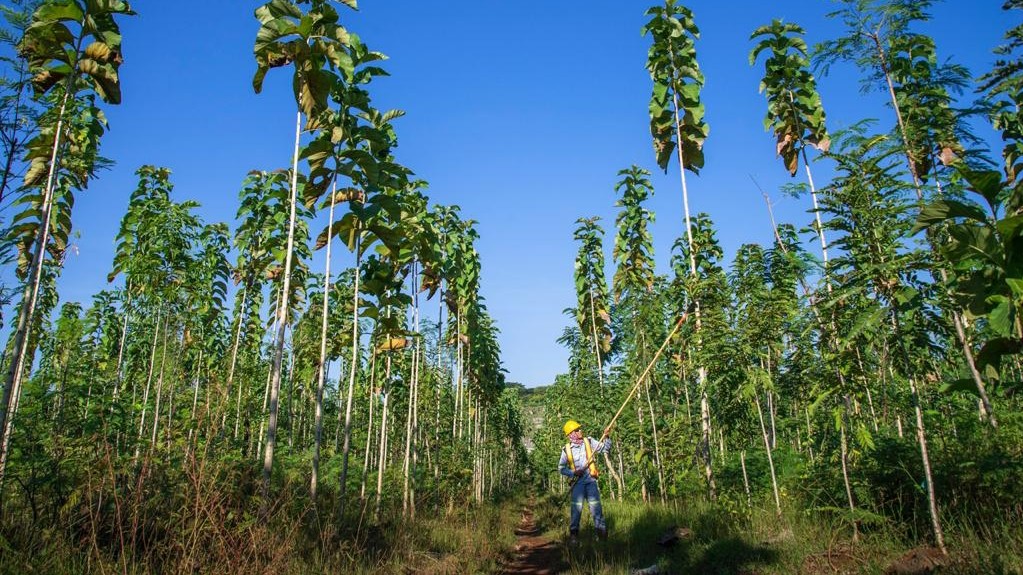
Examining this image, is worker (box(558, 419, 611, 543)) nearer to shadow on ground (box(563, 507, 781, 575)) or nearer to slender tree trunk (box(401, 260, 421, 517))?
shadow on ground (box(563, 507, 781, 575))

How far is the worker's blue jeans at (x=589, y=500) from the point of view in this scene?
10.3 meters

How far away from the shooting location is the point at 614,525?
11.9m

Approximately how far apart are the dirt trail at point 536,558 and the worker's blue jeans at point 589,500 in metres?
0.75

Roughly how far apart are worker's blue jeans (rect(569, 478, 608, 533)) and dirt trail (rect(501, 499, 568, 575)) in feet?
2.45

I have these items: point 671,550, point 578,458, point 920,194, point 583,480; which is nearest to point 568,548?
point 583,480

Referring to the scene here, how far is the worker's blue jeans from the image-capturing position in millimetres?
10289

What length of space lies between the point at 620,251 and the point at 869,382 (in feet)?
56.4

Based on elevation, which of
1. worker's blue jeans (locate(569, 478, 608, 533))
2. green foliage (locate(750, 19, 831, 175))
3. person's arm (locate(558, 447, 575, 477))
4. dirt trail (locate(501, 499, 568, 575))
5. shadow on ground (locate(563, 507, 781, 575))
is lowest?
dirt trail (locate(501, 499, 568, 575))

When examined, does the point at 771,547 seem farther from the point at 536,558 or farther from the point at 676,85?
the point at 676,85

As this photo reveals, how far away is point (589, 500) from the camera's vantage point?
34.5 feet

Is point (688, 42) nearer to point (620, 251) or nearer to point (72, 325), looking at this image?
point (620, 251)

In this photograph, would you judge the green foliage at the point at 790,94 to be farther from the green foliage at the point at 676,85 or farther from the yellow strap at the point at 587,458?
the yellow strap at the point at 587,458

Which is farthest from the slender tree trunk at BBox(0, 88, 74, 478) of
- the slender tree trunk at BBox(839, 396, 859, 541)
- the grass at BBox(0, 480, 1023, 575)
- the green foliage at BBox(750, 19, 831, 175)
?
the green foliage at BBox(750, 19, 831, 175)

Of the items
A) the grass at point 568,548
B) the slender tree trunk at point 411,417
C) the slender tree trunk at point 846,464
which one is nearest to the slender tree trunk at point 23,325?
the grass at point 568,548
